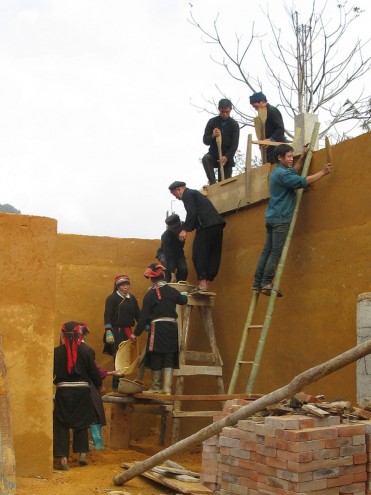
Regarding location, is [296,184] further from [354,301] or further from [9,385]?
[9,385]

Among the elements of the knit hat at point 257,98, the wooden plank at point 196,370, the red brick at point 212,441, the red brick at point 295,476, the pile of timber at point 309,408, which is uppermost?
the knit hat at point 257,98

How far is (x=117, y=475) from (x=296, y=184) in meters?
3.34

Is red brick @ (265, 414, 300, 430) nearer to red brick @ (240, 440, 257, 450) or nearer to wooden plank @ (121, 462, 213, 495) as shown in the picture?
red brick @ (240, 440, 257, 450)

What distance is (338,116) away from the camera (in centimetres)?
2206

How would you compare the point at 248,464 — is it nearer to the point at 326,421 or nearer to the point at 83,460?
the point at 326,421

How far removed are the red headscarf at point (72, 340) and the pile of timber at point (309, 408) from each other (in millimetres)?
2726

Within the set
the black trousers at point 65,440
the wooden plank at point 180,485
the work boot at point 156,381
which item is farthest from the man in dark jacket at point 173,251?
the wooden plank at point 180,485

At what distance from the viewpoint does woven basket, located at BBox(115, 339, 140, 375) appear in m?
9.47

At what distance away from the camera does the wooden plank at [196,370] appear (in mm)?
9320

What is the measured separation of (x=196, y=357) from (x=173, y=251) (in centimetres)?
156

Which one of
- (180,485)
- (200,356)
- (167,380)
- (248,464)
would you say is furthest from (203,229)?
(248,464)

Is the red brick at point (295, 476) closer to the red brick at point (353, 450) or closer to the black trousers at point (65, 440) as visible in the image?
the red brick at point (353, 450)

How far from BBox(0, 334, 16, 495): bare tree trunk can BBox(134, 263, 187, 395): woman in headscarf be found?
2.21 m

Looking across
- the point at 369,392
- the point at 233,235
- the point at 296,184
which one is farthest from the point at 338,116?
the point at 369,392
